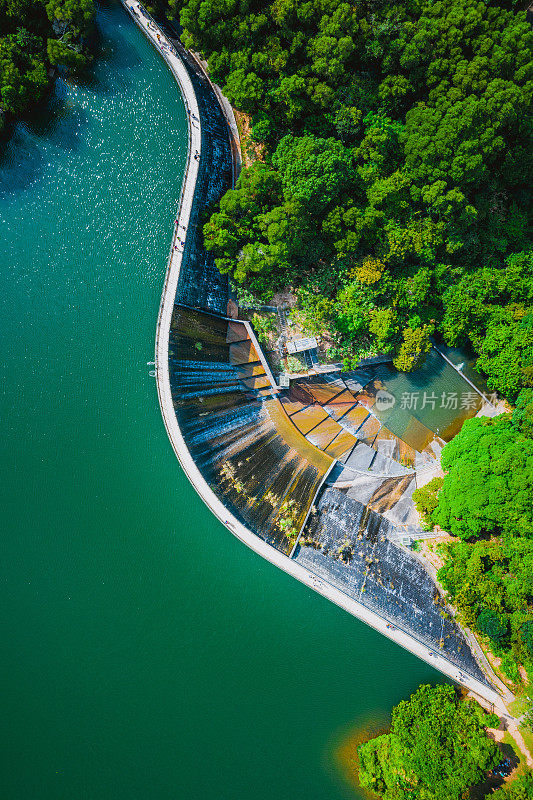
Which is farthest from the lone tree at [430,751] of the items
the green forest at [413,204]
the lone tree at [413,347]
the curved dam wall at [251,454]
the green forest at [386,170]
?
the lone tree at [413,347]

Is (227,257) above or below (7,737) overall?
above

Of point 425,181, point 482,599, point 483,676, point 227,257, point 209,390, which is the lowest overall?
point 483,676

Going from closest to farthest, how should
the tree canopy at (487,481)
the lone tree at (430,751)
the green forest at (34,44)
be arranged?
the lone tree at (430,751), the tree canopy at (487,481), the green forest at (34,44)

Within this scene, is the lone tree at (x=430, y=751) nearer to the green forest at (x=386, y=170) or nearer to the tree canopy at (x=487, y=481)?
the tree canopy at (x=487, y=481)

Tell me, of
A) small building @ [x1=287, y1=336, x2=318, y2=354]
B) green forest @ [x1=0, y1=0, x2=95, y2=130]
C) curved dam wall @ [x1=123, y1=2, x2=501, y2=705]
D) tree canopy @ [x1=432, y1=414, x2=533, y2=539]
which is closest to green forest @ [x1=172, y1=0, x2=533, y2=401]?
small building @ [x1=287, y1=336, x2=318, y2=354]

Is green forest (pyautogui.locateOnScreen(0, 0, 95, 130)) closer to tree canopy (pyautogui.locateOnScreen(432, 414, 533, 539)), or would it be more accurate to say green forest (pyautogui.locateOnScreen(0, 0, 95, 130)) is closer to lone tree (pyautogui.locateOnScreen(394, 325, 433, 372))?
lone tree (pyautogui.locateOnScreen(394, 325, 433, 372))

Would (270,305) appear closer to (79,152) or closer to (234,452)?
(234,452)

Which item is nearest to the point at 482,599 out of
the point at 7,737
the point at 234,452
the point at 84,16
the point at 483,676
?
the point at 483,676

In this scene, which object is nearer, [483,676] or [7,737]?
[7,737]
